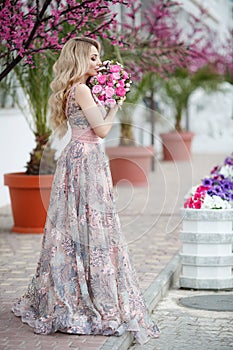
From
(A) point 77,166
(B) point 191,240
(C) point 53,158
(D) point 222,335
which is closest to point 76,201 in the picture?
(A) point 77,166

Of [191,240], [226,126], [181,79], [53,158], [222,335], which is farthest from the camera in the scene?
[226,126]

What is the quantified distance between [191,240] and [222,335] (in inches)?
60.0

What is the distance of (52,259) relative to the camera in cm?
581

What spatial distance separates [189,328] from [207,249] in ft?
4.44

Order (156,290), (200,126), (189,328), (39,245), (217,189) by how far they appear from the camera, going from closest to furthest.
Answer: (189,328)
(156,290)
(217,189)
(39,245)
(200,126)

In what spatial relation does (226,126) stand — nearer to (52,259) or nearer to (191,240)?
(191,240)

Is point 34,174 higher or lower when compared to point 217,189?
higher

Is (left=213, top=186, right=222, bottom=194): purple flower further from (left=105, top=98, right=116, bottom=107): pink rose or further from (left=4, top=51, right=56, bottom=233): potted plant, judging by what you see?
(left=4, top=51, right=56, bottom=233): potted plant

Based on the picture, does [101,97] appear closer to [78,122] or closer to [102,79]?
[102,79]

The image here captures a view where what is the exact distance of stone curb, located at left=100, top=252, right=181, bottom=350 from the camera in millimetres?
5551

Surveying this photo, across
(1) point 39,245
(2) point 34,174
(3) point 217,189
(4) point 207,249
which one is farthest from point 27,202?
(4) point 207,249

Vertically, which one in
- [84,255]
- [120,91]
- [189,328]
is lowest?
[189,328]

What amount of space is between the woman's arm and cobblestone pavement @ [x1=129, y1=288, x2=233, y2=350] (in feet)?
4.61

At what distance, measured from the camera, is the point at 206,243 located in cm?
755
